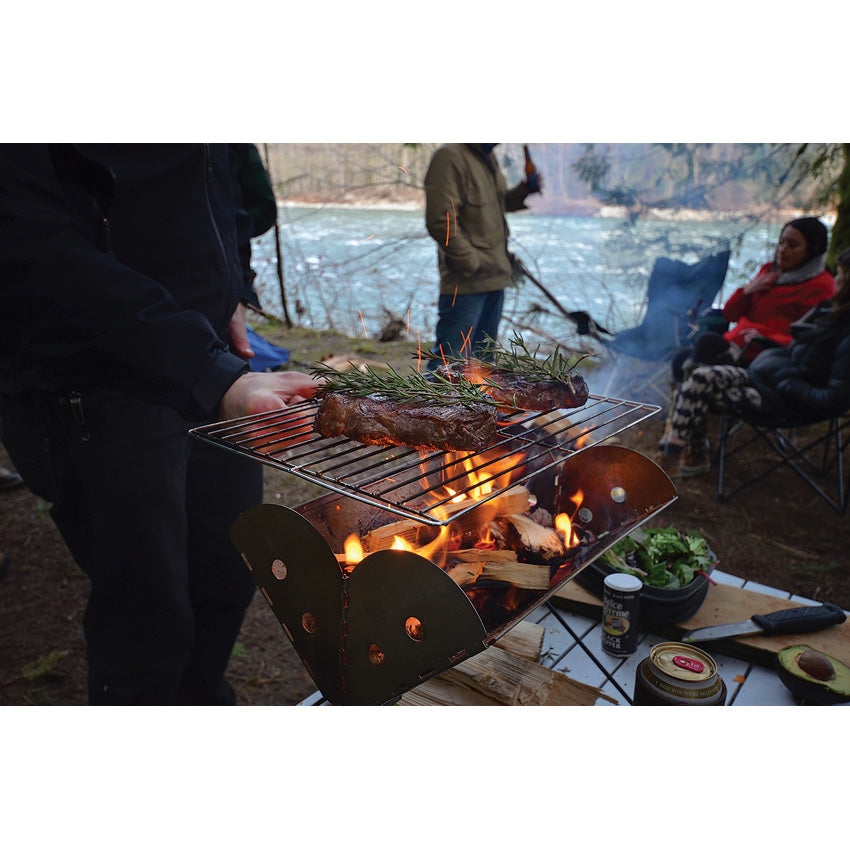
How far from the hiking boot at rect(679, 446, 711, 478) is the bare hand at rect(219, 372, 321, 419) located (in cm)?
487

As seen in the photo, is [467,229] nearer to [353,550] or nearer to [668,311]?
[668,311]

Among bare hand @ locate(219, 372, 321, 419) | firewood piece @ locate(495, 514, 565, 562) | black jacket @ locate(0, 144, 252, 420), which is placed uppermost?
black jacket @ locate(0, 144, 252, 420)

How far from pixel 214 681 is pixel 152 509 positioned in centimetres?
109

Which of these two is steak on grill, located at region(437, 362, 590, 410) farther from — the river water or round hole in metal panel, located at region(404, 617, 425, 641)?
the river water

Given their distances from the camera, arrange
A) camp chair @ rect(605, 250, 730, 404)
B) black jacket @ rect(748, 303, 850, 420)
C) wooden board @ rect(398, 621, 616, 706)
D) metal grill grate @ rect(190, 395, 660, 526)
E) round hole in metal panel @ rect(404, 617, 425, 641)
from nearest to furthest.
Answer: metal grill grate @ rect(190, 395, 660, 526), round hole in metal panel @ rect(404, 617, 425, 641), wooden board @ rect(398, 621, 616, 706), black jacket @ rect(748, 303, 850, 420), camp chair @ rect(605, 250, 730, 404)

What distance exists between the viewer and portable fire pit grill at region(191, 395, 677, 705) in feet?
5.40

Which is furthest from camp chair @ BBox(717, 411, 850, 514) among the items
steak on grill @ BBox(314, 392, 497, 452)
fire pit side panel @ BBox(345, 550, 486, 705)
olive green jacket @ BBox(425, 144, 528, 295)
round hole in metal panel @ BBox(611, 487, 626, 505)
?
fire pit side panel @ BBox(345, 550, 486, 705)

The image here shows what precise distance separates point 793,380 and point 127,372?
16.5ft

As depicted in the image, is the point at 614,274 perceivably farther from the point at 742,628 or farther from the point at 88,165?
the point at 88,165

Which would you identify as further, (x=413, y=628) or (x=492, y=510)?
(x=492, y=510)

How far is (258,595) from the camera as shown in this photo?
465 centimetres

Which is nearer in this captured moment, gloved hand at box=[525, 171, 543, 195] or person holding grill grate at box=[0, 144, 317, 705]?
person holding grill grate at box=[0, 144, 317, 705]

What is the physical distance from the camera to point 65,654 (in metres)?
3.83

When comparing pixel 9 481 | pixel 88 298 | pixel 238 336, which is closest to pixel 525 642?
pixel 238 336
